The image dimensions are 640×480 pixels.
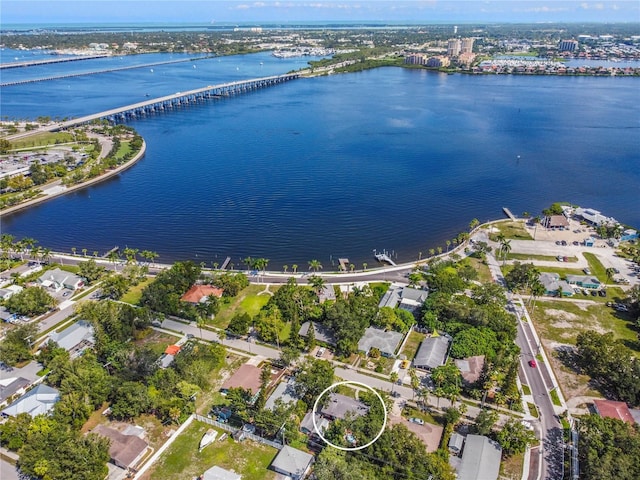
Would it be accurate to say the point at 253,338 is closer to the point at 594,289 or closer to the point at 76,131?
the point at 594,289

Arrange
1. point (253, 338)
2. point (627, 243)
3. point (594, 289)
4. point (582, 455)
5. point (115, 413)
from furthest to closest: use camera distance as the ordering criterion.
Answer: point (627, 243)
point (594, 289)
point (253, 338)
point (115, 413)
point (582, 455)

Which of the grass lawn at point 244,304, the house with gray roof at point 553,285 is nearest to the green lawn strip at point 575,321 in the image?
the house with gray roof at point 553,285

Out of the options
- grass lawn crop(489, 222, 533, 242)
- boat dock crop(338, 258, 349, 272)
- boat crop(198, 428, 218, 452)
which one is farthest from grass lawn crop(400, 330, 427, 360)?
grass lawn crop(489, 222, 533, 242)

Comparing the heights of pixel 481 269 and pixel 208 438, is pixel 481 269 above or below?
below

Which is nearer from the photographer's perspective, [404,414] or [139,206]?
[404,414]

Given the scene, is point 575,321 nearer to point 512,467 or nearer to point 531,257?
point 531,257

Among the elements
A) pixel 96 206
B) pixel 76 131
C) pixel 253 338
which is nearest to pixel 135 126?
pixel 76 131

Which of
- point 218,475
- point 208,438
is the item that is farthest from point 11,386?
point 218,475

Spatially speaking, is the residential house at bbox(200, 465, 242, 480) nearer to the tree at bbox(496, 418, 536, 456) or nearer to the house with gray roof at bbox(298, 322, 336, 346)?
the house with gray roof at bbox(298, 322, 336, 346)
